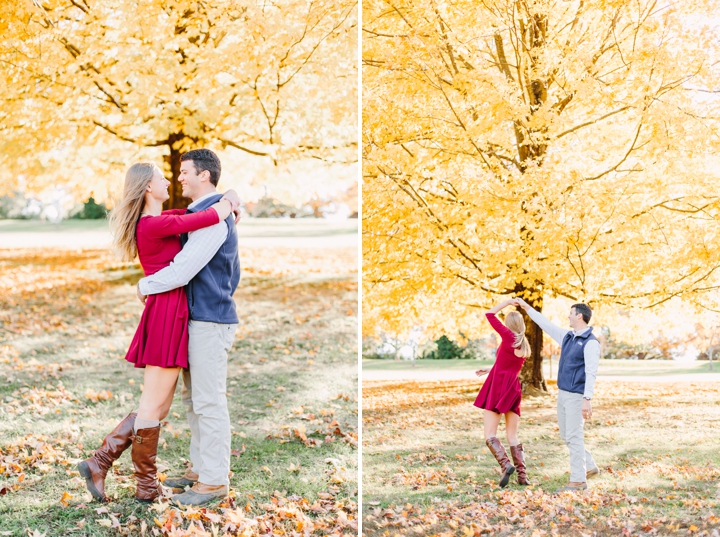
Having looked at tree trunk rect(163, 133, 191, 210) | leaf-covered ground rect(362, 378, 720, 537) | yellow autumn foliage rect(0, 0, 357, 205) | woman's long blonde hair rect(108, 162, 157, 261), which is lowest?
leaf-covered ground rect(362, 378, 720, 537)

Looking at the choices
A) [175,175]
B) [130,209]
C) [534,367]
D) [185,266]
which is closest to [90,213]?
[175,175]

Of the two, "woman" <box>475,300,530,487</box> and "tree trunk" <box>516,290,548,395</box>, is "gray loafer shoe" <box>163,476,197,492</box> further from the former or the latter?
"tree trunk" <box>516,290,548,395</box>

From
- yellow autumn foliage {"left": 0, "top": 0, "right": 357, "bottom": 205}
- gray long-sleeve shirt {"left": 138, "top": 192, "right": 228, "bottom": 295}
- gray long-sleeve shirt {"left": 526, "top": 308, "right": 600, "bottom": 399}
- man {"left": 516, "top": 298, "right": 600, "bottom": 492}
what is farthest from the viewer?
yellow autumn foliage {"left": 0, "top": 0, "right": 357, "bottom": 205}

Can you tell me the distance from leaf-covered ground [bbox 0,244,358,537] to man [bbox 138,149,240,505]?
0.23 metres

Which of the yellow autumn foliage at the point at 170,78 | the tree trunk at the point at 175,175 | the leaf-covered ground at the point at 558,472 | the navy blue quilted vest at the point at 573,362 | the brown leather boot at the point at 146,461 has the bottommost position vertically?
the leaf-covered ground at the point at 558,472

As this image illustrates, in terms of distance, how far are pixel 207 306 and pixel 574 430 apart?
2.41m

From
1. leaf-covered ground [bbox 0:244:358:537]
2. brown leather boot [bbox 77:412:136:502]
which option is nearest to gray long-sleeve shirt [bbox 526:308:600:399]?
leaf-covered ground [bbox 0:244:358:537]

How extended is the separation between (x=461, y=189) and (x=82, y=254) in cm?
1163

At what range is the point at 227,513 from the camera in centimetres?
335

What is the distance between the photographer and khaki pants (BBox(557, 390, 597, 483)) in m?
4.02

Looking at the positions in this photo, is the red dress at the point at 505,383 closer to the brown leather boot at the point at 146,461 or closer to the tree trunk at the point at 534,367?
the tree trunk at the point at 534,367

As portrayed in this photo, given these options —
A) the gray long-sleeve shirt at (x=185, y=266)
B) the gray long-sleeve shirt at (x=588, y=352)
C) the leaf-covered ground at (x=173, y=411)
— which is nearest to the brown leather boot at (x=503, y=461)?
the gray long-sleeve shirt at (x=588, y=352)

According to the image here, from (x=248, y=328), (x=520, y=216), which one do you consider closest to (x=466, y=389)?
(x=520, y=216)

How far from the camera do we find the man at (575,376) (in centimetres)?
398
